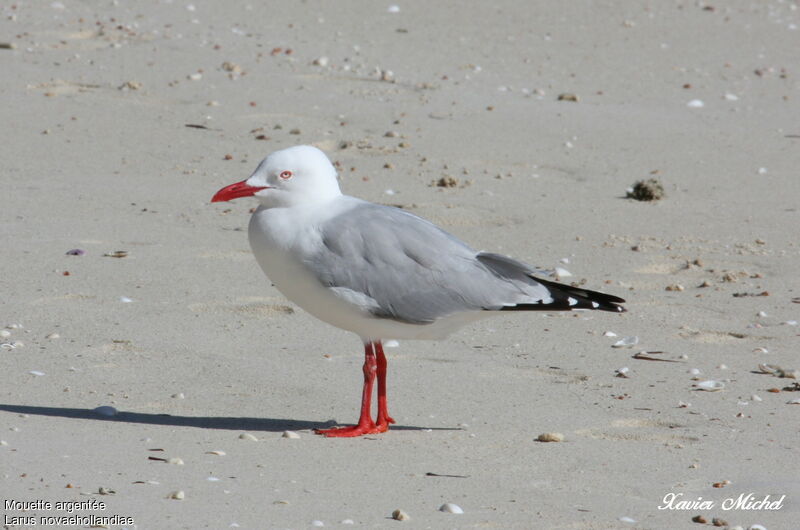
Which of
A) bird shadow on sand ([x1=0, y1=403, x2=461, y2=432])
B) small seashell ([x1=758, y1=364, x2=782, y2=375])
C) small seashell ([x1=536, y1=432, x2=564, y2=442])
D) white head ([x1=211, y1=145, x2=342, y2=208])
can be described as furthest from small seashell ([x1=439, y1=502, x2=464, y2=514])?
small seashell ([x1=758, y1=364, x2=782, y2=375])

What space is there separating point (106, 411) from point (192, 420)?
0.35 meters

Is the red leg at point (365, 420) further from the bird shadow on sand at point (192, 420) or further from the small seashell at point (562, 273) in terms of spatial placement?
the small seashell at point (562, 273)

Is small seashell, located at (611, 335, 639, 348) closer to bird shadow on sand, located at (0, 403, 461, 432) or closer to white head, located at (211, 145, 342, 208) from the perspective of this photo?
bird shadow on sand, located at (0, 403, 461, 432)

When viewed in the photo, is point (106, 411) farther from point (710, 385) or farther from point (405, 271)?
point (710, 385)

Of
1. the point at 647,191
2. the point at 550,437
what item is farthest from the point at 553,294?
the point at 647,191

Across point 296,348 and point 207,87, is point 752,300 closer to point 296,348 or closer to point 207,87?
point 296,348

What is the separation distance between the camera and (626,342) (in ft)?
21.0

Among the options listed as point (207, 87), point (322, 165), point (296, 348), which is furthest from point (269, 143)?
point (322, 165)

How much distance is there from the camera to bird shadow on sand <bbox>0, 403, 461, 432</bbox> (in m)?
5.05

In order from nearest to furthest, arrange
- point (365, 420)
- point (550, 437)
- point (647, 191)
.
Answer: point (550, 437), point (365, 420), point (647, 191)

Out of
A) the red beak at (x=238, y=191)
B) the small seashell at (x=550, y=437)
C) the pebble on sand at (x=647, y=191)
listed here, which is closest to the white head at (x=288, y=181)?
the red beak at (x=238, y=191)

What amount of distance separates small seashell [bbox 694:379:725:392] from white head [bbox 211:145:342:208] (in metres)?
1.94

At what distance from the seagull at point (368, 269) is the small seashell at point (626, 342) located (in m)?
1.12

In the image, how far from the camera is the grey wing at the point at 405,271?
16.6ft
